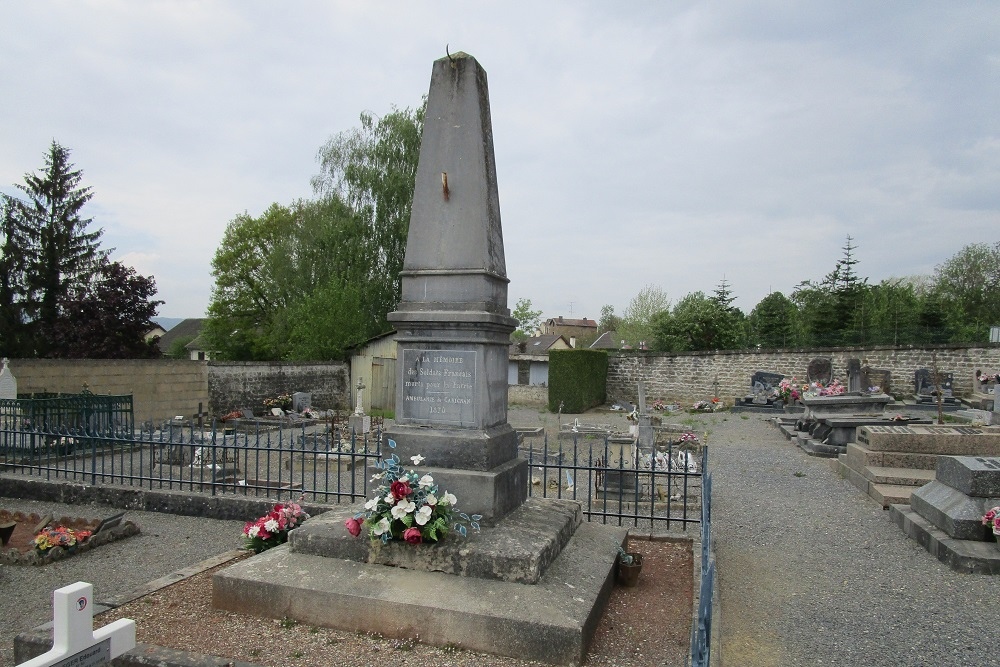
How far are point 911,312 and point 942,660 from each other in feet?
103

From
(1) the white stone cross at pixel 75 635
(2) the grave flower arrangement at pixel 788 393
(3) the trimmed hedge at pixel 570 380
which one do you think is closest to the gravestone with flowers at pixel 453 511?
(1) the white stone cross at pixel 75 635

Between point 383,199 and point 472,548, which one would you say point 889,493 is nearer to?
point 472,548

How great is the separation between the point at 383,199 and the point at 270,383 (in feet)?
32.1

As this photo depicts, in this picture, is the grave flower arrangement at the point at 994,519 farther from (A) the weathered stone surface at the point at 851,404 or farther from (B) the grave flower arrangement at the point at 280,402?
(B) the grave flower arrangement at the point at 280,402

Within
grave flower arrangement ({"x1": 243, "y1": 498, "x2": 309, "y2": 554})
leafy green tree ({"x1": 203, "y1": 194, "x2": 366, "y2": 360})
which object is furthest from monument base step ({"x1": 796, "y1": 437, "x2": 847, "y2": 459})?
leafy green tree ({"x1": 203, "y1": 194, "x2": 366, "y2": 360})

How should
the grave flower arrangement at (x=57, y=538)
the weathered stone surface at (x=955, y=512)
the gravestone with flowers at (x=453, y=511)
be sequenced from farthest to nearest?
the weathered stone surface at (x=955, y=512) → the grave flower arrangement at (x=57, y=538) → the gravestone with flowers at (x=453, y=511)

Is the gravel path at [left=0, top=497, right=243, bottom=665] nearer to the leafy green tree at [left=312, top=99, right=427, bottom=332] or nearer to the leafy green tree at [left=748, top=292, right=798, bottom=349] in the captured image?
the leafy green tree at [left=312, top=99, right=427, bottom=332]

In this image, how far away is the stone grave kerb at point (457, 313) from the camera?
4.81 m

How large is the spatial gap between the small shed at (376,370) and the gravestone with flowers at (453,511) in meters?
18.3

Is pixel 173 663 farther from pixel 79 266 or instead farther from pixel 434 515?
pixel 79 266

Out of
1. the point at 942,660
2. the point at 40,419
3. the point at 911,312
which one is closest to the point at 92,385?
the point at 40,419

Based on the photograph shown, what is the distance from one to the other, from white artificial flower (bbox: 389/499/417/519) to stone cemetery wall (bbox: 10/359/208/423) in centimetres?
1312

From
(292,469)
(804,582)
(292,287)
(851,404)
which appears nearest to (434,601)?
(804,582)

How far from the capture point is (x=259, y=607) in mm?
4219
